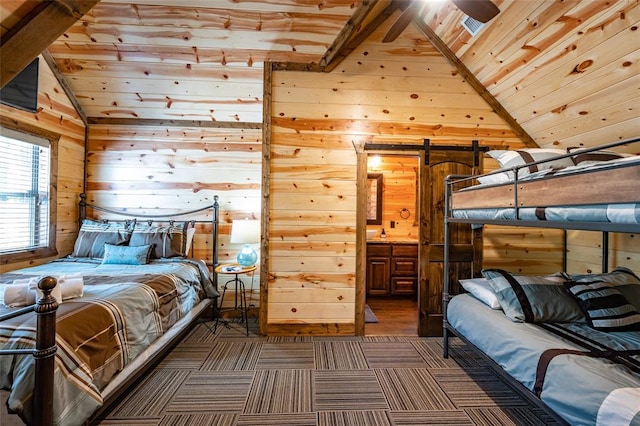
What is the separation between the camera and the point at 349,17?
104 inches

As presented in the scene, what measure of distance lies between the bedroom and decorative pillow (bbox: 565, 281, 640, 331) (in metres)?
1.06

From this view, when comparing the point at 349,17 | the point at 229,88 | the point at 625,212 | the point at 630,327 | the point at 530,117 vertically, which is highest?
the point at 349,17

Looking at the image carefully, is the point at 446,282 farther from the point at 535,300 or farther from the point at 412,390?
the point at 412,390

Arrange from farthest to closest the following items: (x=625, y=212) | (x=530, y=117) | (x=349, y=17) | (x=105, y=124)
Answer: (x=105, y=124) < (x=530, y=117) < (x=349, y=17) < (x=625, y=212)

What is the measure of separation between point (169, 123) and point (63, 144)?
1.12 m

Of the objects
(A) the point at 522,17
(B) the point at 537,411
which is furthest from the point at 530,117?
(B) the point at 537,411

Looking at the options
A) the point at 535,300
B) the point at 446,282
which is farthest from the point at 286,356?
the point at 535,300

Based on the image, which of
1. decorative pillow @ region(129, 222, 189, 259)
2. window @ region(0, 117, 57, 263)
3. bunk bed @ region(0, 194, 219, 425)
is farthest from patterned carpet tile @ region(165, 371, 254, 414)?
window @ region(0, 117, 57, 263)

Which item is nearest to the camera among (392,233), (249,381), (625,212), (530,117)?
(625,212)

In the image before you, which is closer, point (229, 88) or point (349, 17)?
point (349, 17)

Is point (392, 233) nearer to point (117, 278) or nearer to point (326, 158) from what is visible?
point (326, 158)

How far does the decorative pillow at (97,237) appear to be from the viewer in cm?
321

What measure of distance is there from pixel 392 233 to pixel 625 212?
386 cm

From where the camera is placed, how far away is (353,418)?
1870 millimetres
